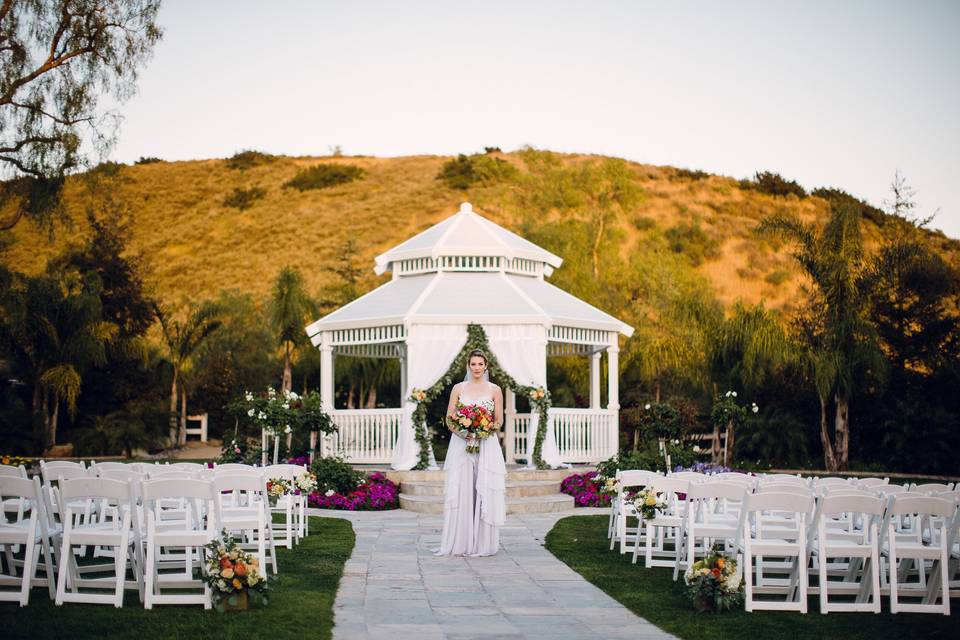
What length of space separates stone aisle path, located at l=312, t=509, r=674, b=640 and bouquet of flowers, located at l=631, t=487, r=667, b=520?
95 centimetres

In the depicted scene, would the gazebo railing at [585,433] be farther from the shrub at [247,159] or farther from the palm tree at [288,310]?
the shrub at [247,159]

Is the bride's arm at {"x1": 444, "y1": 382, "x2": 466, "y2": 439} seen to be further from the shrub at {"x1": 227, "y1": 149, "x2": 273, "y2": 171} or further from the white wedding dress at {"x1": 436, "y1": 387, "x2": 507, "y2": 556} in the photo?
the shrub at {"x1": 227, "y1": 149, "x2": 273, "y2": 171}

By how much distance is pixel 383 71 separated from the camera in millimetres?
39875

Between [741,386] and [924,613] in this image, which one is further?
[741,386]

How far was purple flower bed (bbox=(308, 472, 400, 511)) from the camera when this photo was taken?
17.3 m

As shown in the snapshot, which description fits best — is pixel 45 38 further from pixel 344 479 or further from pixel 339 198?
pixel 339 198

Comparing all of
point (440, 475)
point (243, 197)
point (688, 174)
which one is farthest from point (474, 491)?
point (688, 174)

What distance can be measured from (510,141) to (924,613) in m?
62.3

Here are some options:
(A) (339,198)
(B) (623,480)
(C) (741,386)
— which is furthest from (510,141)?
(B) (623,480)

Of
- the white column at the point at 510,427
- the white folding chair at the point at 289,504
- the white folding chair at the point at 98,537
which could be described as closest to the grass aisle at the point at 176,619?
the white folding chair at the point at 98,537

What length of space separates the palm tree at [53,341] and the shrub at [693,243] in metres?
34.0

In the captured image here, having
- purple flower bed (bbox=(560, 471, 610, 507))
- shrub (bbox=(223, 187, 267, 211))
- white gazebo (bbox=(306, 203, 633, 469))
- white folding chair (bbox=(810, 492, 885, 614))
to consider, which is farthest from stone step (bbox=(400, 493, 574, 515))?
shrub (bbox=(223, 187, 267, 211))

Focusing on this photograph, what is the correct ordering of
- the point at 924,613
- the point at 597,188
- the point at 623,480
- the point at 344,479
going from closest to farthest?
the point at 924,613
the point at 623,480
the point at 344,479
the point at 597,188

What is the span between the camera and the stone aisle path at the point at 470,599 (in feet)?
23.8
